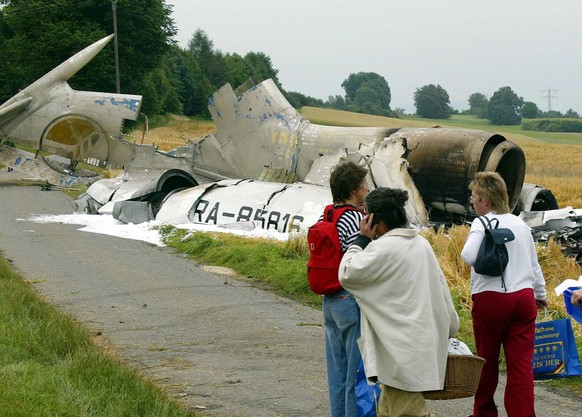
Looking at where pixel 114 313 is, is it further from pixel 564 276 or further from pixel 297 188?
pixel 297 188

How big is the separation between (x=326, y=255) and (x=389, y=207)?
2.07 ft

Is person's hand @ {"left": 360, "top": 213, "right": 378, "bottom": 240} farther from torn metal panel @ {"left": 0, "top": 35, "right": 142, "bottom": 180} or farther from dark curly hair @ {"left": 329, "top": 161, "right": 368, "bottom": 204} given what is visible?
torn metal panel @ {"left": 0, "top": 35, "right": 142, "bottom": 180}

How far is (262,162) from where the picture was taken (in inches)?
867

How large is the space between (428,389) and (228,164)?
1810cm

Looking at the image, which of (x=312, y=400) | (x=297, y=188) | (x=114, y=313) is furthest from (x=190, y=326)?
(x=297, y=188)

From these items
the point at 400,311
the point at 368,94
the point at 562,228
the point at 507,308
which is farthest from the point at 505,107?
the point at 400,311

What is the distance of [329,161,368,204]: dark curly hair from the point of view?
5.61 m

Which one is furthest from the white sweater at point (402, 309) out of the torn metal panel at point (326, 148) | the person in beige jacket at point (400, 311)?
the torn metal panel at point (326, 148)

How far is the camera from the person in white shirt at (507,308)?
596 centimetres

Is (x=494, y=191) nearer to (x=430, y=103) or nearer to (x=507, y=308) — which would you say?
(x=507, y=308)

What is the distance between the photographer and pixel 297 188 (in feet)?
60.3

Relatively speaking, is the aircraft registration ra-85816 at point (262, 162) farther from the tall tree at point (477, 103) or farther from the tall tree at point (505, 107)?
the tall tree at point (477, 103)

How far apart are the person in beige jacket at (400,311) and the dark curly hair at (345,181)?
622 millimetres

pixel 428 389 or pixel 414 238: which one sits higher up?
pixel 414 238
